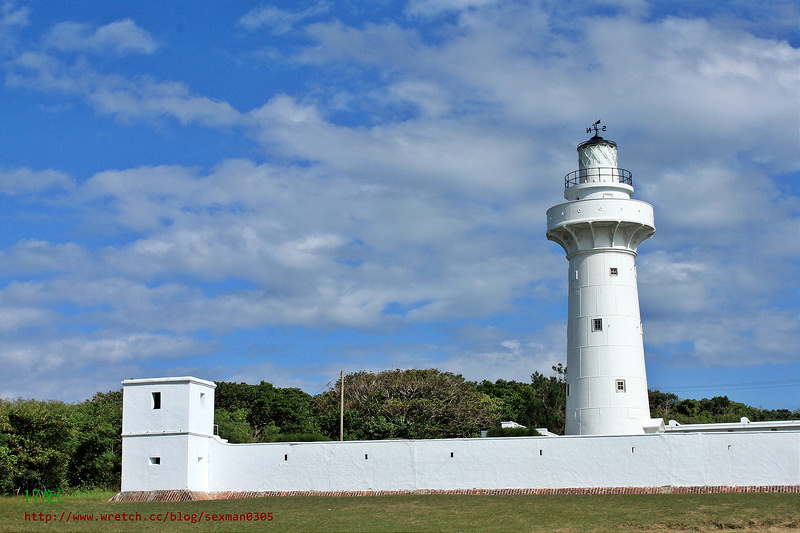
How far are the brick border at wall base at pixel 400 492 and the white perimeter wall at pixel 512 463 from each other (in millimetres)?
174

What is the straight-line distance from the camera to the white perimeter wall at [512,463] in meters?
27.3

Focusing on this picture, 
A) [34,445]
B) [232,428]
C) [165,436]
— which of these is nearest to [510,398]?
[232,428]

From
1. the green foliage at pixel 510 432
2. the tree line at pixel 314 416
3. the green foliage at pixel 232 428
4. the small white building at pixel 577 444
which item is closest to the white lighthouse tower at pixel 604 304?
the small white building at pixel 577 444

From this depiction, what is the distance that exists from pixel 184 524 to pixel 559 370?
125 feet

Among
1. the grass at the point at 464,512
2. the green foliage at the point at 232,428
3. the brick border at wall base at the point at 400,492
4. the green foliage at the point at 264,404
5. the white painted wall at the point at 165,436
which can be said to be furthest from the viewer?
the green foliage at the point at 264,404

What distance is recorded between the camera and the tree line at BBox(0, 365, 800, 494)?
3225 centimetres

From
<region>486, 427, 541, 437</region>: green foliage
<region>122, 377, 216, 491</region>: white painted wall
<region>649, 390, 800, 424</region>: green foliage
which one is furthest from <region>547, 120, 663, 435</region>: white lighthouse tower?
<region>649, 390, 800, 424</region>: green foliage

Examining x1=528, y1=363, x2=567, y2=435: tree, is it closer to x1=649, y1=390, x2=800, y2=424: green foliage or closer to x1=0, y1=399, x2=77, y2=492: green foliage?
x1=649, y1=390, x2=800, y2=424: green foliage

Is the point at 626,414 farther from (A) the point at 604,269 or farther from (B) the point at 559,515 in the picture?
(B) the point at 559,515

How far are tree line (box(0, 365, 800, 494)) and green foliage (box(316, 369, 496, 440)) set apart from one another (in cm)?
6

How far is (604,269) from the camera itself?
1305 inches

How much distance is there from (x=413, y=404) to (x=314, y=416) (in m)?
10.7

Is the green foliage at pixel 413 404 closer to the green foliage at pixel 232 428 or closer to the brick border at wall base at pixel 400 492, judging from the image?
the green foliage at pixel 232 428

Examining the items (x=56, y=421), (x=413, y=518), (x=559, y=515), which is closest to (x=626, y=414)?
(x=559, y=515)
